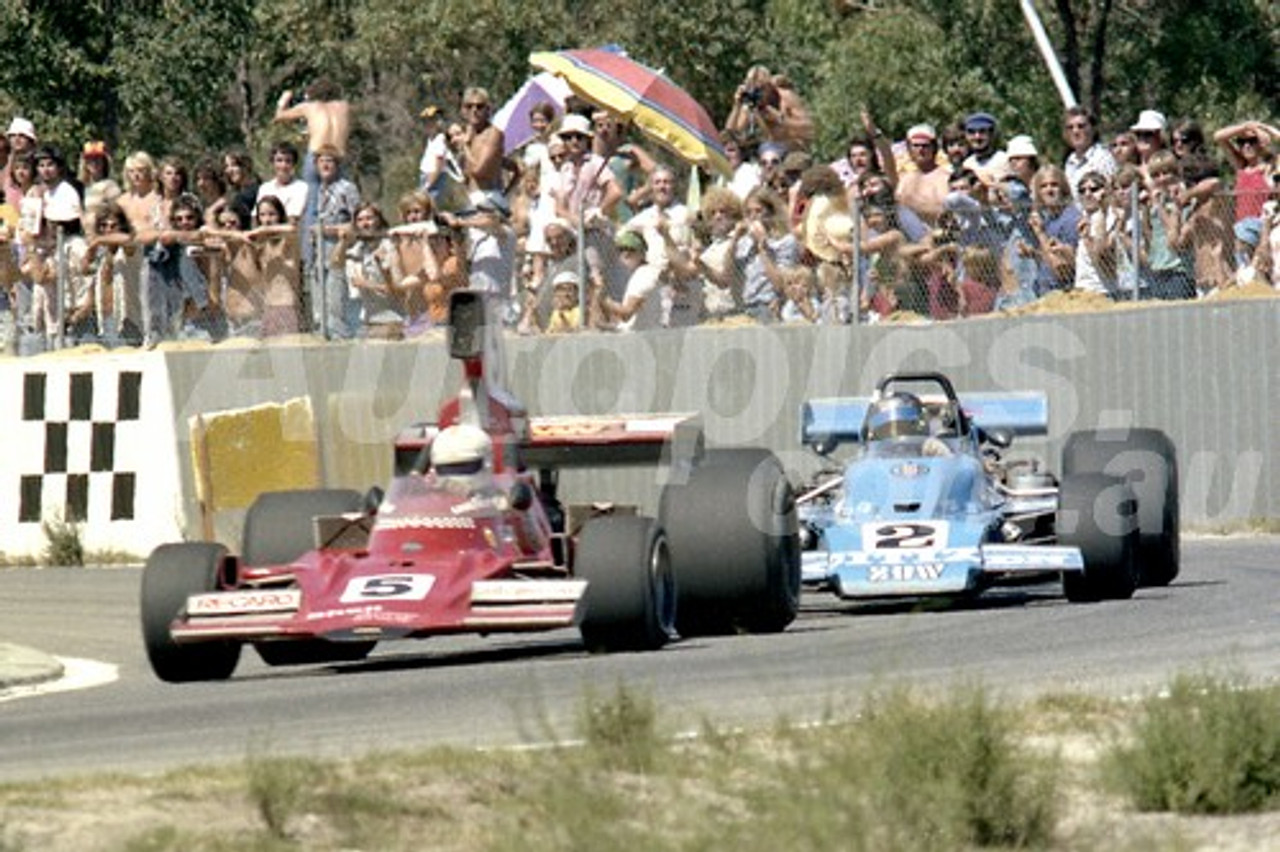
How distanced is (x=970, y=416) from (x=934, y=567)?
6.81 feet

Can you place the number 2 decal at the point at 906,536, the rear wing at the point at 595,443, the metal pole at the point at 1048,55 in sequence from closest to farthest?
the rear wing at the point at 595,443 < the number 2 decal at the point at 906,536 < the metal pole at the point at 1048,55

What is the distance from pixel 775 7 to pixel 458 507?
1094 inches

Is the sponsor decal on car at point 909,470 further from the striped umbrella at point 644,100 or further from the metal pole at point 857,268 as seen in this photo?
the striped umbrella at point 644,100

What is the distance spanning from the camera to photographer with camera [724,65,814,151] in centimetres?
2622

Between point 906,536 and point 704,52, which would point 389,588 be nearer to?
point 906,536

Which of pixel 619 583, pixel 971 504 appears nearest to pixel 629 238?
pixel 971 504

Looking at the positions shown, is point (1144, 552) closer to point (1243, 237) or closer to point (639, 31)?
point (1243, 237)

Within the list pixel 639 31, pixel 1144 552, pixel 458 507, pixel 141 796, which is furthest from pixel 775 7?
pixel 141 796

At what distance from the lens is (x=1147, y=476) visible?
19.6 meters

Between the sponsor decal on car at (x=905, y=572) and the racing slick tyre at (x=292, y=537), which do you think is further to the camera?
the sponsor decal on car at (x=905, y=572)

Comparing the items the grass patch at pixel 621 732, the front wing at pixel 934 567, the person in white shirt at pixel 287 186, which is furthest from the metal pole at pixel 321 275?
the grass patch at pixel 621 732

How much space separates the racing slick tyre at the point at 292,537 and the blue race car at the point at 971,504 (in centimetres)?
266

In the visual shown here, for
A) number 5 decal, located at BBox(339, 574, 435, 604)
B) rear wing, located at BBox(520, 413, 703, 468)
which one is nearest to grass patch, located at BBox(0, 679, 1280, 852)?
number 5 decal, located at BBox(339, 574, 435, 604)

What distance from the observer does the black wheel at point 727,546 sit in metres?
17.5
